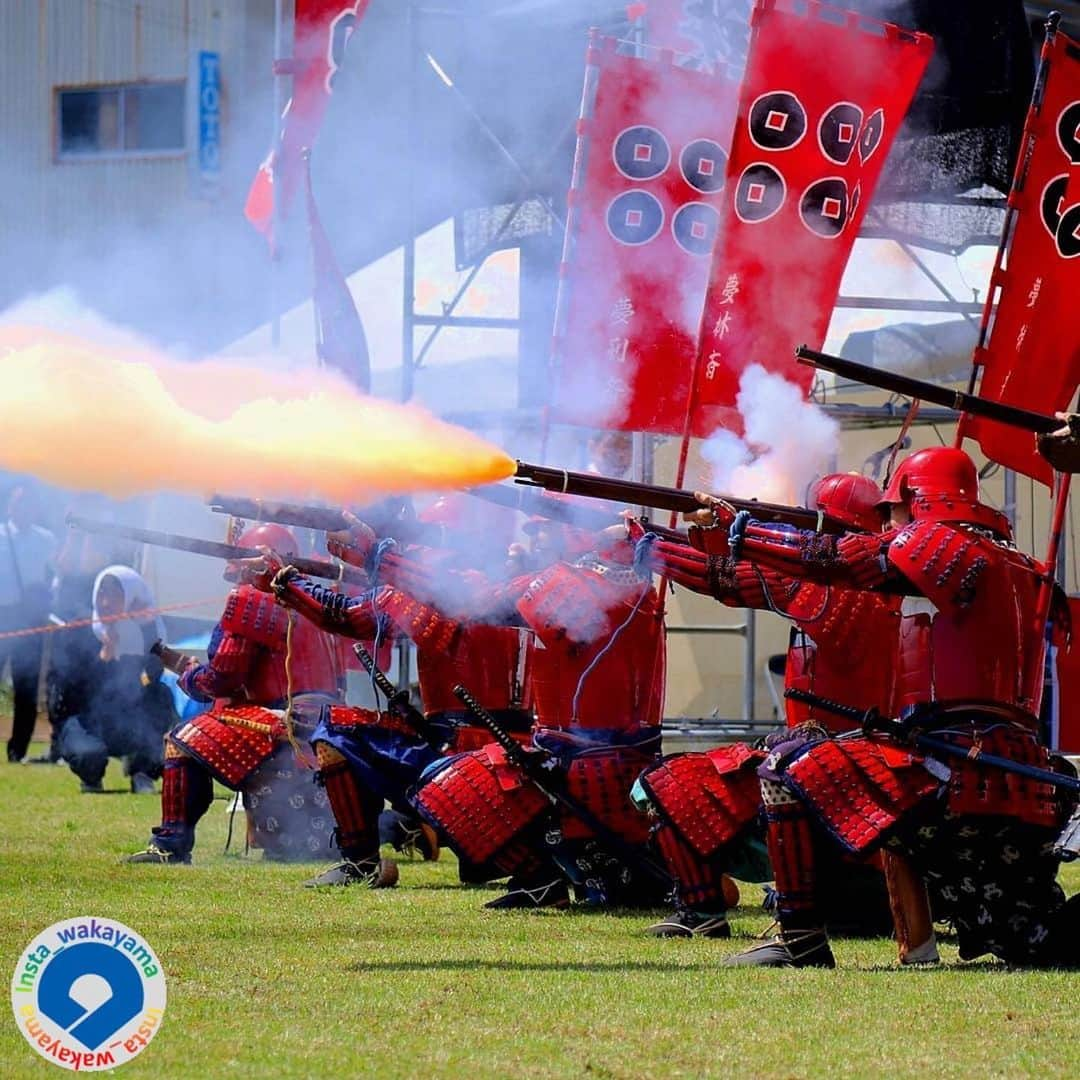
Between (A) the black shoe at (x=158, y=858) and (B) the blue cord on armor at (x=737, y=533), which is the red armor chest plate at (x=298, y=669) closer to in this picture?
(A) the black shoe at (x=158, y=858)

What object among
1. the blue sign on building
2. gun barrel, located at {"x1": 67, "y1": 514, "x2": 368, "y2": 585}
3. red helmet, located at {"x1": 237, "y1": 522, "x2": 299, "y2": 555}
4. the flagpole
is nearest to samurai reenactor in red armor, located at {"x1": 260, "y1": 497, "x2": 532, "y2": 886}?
gun barrel, located at {"x1": 67, "y1": 514, "x2": 368, "y2": 585}

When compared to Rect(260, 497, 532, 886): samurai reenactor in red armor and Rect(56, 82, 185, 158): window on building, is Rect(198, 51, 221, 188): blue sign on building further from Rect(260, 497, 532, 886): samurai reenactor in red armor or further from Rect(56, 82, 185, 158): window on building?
Rect(260, 497, 532, 886): samurai reenactor in red armor

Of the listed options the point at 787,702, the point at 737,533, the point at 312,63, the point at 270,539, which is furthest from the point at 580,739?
the point at 312,63

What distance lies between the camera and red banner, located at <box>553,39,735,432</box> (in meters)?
12.6

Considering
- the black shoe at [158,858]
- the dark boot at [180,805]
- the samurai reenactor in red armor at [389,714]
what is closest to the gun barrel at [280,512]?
the samurai reenactor in red armor at [389,714]

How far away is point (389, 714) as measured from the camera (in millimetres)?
11961

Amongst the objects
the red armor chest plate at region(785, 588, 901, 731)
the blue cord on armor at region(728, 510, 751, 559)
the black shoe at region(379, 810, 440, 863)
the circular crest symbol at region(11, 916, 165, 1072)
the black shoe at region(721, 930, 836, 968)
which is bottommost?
Answer: the black shoe at region(379, 810, 440, 863)

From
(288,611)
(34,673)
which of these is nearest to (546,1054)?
(288,611)

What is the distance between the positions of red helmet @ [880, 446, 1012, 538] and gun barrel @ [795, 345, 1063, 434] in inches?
9.6

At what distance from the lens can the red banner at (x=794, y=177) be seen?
1202 cm

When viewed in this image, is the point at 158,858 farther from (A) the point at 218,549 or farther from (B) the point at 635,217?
(B) the point at 635,217

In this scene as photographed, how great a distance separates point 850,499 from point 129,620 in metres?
10.7

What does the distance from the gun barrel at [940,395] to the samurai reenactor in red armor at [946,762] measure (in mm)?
372

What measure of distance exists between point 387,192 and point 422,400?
7.75 feet
